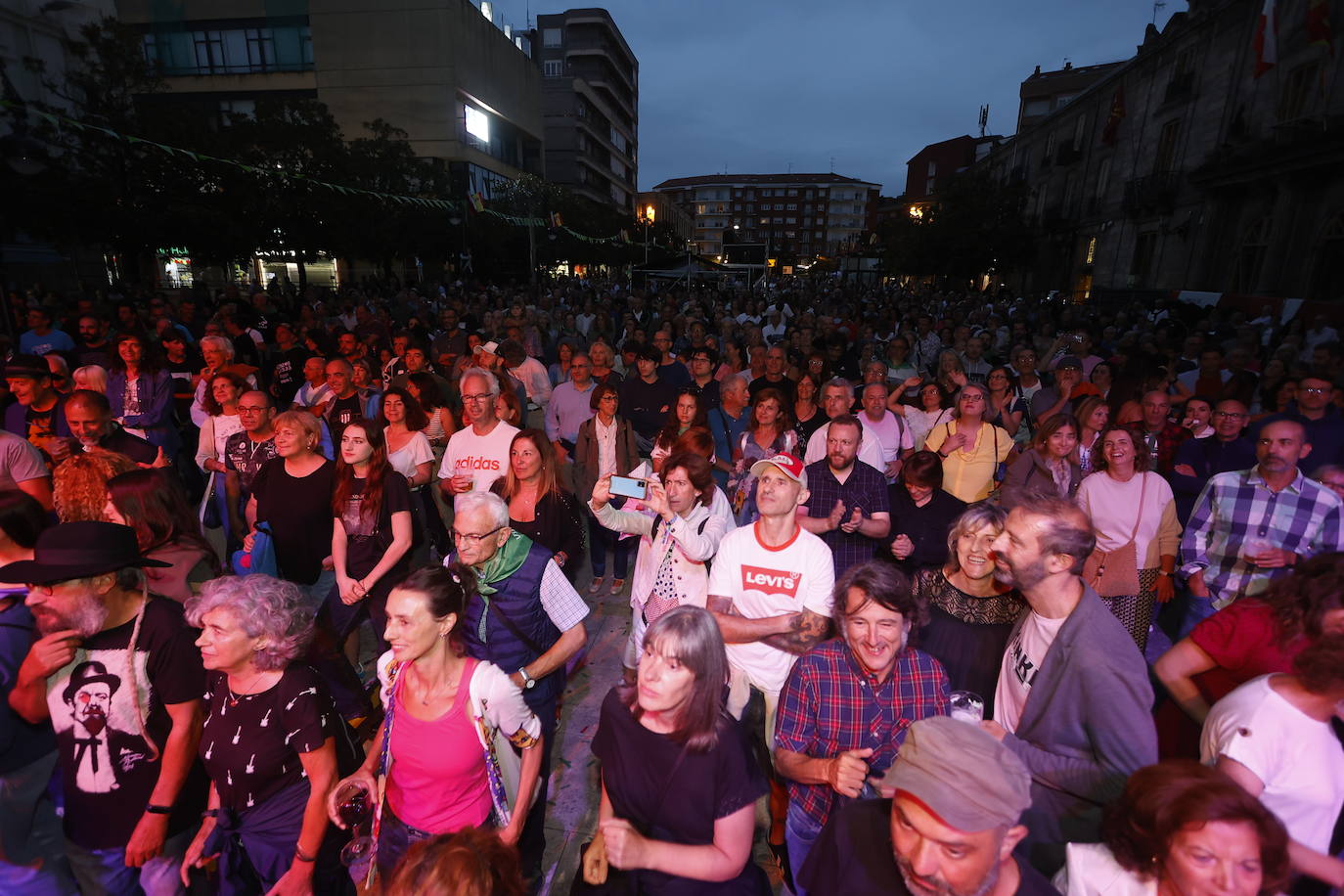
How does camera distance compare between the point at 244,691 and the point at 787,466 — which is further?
the point at 787,466

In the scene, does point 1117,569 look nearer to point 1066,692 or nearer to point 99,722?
point 1066,692

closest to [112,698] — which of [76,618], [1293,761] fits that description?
[76,618]

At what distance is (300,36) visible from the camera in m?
40.8

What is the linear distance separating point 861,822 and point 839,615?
0.82m

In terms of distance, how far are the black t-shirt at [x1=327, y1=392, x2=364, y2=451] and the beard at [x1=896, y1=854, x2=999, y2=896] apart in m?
5.47

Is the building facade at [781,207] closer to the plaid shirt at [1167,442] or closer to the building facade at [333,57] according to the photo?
the building facade at [333,57]

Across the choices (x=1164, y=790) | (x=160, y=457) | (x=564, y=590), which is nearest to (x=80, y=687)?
(x=564, y=590)

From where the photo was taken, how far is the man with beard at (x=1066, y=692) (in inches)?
82.6

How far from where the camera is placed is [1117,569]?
12.6 ft

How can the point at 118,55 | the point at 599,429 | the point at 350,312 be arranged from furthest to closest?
the point at 118,55 → the point at 350,312 → the point at 599,429

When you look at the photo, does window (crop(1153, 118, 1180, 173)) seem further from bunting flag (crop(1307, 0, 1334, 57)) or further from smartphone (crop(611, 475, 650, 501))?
smartphone (crop(611, 475, 650, 501))

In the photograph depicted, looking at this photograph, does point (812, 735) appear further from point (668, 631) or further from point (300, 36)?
point (300, 36)

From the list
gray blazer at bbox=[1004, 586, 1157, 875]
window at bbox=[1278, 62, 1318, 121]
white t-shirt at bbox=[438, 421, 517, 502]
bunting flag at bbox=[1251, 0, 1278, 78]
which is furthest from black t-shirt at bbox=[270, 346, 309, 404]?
window at bbox=[1278, 62, 1318, 121]

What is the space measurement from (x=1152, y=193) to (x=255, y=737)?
31821 millimetres
